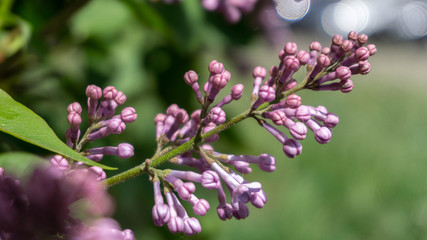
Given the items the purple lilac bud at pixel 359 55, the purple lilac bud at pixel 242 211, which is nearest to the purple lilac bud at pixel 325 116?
the purple lilac bud at pixel 359 55

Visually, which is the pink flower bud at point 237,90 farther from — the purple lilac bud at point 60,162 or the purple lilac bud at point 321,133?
the purple lilac bud at point 60,162

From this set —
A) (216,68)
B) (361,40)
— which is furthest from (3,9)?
(361,40)

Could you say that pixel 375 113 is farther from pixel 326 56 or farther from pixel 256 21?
pixel 326 56

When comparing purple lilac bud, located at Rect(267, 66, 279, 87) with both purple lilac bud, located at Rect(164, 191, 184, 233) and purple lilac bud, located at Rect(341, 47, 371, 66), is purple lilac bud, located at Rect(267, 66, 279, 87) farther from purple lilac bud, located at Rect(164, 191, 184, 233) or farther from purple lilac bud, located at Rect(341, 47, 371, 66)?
purple lilac bud, located at Rect(164, 191, 184, 233)

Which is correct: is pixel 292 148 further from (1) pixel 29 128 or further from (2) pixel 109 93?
(1) pixel 29 128

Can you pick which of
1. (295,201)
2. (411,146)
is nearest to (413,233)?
(295,201)
